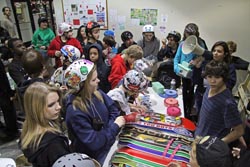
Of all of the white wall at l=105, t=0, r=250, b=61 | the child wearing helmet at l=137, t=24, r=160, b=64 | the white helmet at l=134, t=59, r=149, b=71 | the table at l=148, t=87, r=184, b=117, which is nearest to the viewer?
the table at l=148, t=87, r=184, b=117

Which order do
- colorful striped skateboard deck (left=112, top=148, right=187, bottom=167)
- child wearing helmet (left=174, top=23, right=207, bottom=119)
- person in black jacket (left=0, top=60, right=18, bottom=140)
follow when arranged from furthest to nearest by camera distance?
1. child wearing helmet (left=174, top=23, right=207, bottom=119)
2. person in black jacket (left=0, top=60, right=18, bottom=140)
3. colorful striped skateboard deck (left=112, top=148, right=187, bottom=167)

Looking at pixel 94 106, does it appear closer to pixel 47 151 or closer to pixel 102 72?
pixel 47 151

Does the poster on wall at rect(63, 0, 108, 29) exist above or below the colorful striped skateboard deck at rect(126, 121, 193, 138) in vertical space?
above

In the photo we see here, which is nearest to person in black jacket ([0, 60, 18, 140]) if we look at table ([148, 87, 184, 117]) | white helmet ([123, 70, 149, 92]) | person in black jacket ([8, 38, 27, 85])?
person in black jacket ([8, 38, 27, 85])

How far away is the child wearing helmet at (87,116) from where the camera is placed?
1312 mm

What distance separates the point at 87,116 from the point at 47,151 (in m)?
A: 0.31

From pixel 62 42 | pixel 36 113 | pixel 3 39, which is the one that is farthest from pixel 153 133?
pixel 3 39

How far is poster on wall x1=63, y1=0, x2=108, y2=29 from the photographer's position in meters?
4.71

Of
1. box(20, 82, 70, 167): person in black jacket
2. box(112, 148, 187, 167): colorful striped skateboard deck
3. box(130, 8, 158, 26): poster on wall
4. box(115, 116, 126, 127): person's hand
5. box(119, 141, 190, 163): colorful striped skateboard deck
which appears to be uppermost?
box(130, 8, 158, 26): poster on wall

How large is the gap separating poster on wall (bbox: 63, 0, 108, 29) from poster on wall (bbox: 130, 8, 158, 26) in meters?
0.67

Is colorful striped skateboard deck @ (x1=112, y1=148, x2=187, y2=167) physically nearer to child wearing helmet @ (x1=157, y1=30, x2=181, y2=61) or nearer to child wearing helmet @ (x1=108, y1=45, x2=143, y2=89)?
child wearing helmet @ (x1=108, y1=45, x2=143, y2=89)

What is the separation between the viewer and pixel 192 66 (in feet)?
9.04

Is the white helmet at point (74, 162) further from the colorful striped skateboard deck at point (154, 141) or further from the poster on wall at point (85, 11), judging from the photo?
the poster on wall at point (85, 11)

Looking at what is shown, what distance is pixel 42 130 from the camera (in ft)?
4.02
